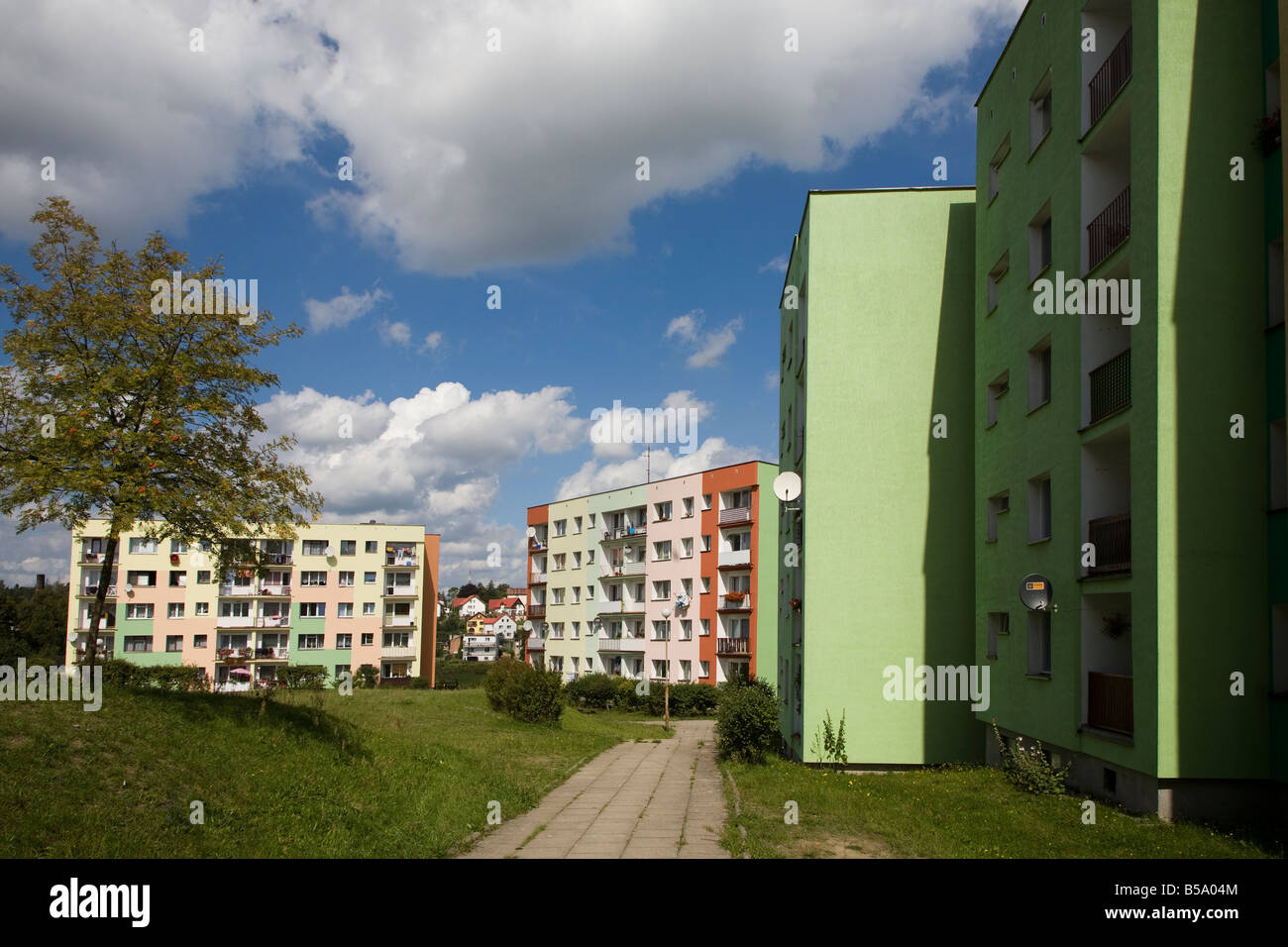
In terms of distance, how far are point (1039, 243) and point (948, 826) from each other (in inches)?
456

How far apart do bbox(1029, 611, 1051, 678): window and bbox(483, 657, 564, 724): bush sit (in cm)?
1693

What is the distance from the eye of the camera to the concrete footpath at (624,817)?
37.3 ft

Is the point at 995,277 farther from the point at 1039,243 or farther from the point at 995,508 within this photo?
the point at 995,508

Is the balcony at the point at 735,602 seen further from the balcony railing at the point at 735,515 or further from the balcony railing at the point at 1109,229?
the balcony railing at the point at 1109,229

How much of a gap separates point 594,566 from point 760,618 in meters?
18.9

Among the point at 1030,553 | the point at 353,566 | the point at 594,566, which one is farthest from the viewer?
the point at 353,566

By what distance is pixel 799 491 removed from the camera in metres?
22.3

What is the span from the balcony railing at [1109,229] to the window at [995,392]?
4406 mm

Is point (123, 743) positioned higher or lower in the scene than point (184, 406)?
lower

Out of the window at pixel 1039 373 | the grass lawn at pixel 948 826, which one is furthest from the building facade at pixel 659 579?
the window at pixel 1039 373

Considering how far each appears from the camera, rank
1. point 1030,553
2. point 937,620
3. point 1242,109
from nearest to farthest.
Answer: point 1242,109 → point 1030,553 → point 937,620

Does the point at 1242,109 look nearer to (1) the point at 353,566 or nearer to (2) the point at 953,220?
(2) the point at 953,220

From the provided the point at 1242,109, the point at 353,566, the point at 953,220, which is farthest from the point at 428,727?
the point at 353,566

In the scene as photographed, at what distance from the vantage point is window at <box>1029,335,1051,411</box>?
17.8 metres
